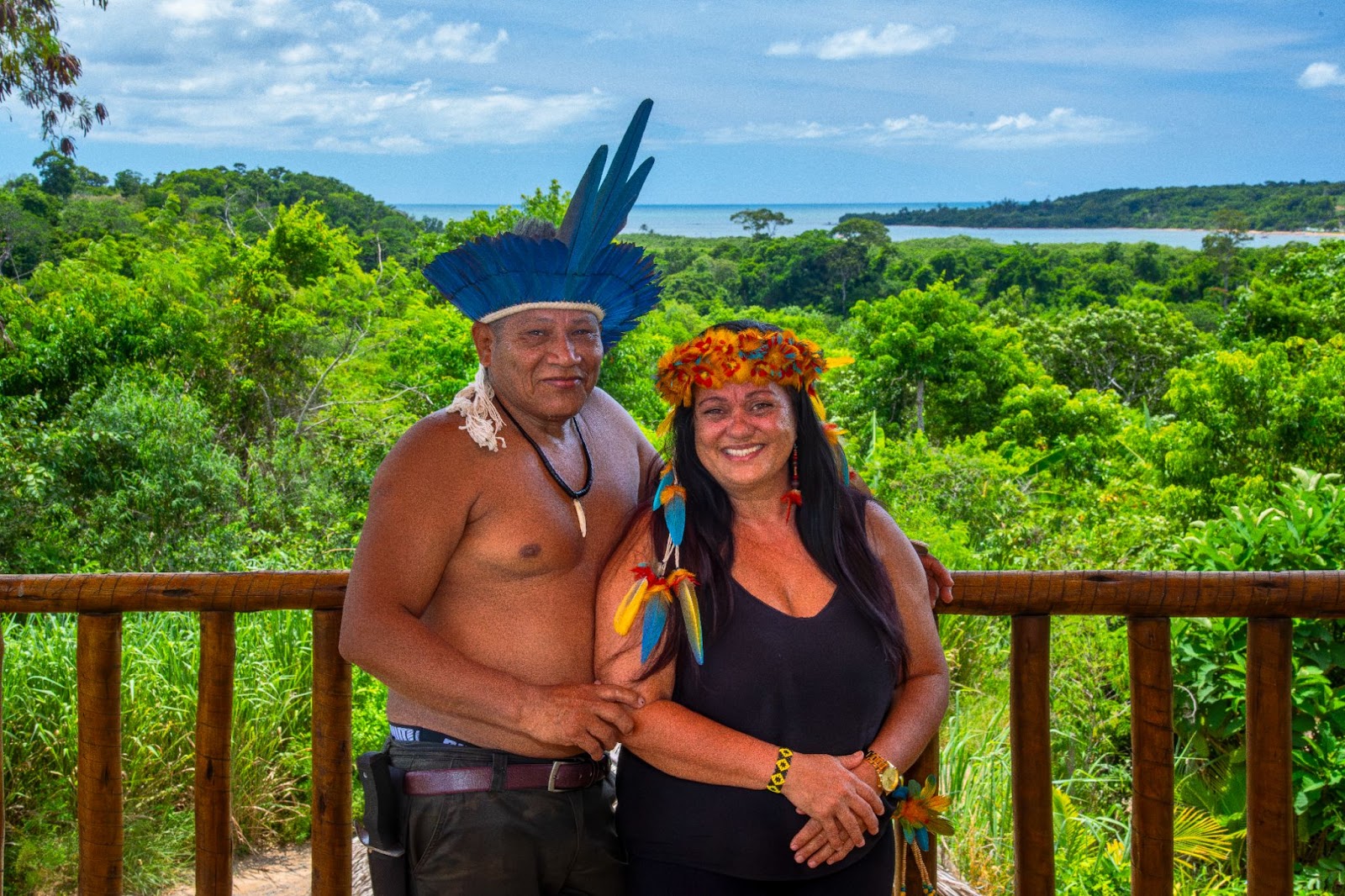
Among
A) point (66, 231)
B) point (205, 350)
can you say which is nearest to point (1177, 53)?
point (66, 231)

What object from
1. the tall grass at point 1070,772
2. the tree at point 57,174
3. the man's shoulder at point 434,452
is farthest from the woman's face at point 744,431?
the tree at point 57,174

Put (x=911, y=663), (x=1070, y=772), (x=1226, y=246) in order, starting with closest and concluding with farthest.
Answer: (x=911, y=663), (x=1070, y=772), (x=1226, y=246)

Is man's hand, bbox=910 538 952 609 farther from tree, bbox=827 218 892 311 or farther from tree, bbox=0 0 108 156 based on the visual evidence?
tree, bbox=827 218 892 311

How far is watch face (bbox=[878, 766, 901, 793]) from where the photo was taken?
1.82 meters

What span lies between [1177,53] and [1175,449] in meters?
110

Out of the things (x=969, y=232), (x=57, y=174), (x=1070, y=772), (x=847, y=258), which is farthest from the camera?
(x=969, y=232)

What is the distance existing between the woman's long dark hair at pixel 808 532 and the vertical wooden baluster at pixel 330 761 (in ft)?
2.01

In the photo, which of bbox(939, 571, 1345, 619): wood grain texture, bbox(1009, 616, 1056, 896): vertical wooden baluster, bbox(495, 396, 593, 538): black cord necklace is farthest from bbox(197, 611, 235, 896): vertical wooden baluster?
bbox(1009, 616, 1056, 896): vertical wooden baluster

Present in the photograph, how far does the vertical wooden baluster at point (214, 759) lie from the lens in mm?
2057

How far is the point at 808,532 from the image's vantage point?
1919 mm

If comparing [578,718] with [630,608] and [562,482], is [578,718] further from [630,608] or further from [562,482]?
[562,482]

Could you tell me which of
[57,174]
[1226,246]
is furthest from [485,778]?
[1226,246]

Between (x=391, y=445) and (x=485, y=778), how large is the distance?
875cm

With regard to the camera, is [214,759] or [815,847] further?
[214,759]
